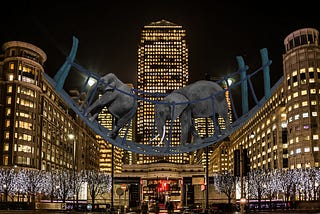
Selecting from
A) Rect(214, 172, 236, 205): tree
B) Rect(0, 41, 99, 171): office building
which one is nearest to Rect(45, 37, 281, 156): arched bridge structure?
Rect(214, 172, 236, 205): tree

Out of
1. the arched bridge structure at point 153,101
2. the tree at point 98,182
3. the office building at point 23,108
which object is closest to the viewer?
the arched bridge structure at point 153,101

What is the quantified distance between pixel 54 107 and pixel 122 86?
441ft

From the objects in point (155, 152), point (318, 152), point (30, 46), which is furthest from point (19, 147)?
point (155, 152)

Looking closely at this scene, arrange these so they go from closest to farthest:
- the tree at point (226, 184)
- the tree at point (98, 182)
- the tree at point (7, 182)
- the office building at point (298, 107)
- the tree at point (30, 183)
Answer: the tree at point (7, 182) → the tree at point (30, 183) → the tree at point (226, 184) → the tree at point (98, 182) → the office building at point (298, 107)

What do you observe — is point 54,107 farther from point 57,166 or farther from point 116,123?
point 116,123

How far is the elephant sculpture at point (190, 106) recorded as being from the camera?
70.7 feet

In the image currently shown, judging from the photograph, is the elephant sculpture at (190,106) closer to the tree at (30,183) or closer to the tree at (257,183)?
the tree at (257,183)

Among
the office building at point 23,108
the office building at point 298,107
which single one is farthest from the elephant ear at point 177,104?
the office building at point 298,107

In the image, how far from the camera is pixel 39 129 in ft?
442

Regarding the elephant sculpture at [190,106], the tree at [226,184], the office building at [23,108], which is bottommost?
the tree at [226,184]

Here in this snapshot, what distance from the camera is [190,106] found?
22.0 m

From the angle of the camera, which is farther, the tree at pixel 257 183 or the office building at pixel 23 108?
the office building at pixel 23 108

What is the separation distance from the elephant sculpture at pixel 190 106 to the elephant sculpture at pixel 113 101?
153 cm

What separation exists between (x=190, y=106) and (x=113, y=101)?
386 cm
